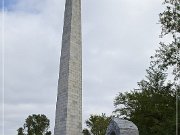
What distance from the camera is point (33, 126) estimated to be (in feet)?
207

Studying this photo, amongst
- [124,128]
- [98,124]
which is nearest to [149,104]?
[98,124]

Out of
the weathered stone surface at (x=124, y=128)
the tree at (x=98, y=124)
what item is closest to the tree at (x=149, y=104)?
the tree at (x=98, y=124)

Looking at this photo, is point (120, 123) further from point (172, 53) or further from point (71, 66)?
point (71, 66)

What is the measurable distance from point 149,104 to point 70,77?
740 inches

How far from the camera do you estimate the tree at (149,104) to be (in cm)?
4191

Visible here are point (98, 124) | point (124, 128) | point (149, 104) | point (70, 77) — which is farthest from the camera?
point (98, 124)

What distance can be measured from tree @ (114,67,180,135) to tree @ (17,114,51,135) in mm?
19228

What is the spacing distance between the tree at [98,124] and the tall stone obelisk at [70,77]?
25.7m

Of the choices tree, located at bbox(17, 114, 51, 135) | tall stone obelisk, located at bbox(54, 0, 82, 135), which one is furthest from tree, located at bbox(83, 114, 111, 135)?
tall stone obelisk, located at bbox(54, 0, 82, 135)

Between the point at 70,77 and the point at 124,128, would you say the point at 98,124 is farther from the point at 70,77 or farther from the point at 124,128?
the point at 124,128

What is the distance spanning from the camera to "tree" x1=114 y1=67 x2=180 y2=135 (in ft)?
137

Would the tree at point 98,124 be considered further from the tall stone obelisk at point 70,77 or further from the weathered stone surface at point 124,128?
the weathered stone surface at point 124,128

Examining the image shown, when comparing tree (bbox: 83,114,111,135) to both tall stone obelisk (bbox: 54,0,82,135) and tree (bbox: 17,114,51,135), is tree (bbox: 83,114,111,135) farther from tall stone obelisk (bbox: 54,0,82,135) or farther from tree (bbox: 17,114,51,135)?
tall stone obelisk (bbox: 54,0,82,135)

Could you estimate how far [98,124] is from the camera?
55.6m
